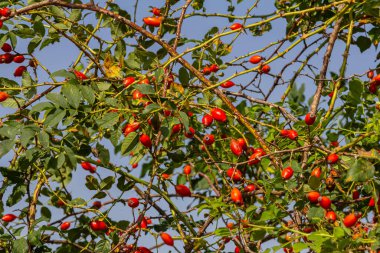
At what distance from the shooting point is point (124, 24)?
380 cm

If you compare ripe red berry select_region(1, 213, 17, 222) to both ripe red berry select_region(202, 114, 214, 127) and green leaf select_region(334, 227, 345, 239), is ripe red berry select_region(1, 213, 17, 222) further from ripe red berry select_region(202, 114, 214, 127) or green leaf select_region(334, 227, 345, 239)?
green leaf select_region(334, 227, 345, 239)

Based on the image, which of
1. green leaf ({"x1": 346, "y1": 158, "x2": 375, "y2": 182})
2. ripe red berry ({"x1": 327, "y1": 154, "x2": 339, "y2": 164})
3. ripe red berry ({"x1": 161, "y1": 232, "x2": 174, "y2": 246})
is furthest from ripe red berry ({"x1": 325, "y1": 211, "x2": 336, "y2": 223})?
ripe red berry ({"x1": 161, "y1": 232, "x2": 174, "y2": 246})

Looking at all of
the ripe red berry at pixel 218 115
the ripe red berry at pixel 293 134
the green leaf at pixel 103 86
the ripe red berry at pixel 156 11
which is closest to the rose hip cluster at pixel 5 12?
the green leaf at pixel 103 86

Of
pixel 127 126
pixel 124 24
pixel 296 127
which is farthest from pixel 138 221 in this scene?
pixel 124 24

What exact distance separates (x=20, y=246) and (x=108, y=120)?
76cm

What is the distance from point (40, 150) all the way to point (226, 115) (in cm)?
99

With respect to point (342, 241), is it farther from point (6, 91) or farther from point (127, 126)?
point (6, 91)

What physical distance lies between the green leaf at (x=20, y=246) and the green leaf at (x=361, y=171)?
1574 millimetres

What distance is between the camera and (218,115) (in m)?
3.20

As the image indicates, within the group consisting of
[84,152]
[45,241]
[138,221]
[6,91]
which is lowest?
[138,221]

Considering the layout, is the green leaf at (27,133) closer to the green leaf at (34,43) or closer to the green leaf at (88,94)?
the green leaf at (88,94)

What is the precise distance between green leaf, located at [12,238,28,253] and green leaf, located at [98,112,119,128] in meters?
0.71

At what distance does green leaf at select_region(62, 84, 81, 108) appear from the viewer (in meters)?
2.98

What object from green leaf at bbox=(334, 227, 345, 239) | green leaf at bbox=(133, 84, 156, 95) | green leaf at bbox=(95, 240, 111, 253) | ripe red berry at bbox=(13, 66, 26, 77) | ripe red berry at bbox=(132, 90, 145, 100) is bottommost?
green leaf at bbox=(334, 227, 345, 239)
